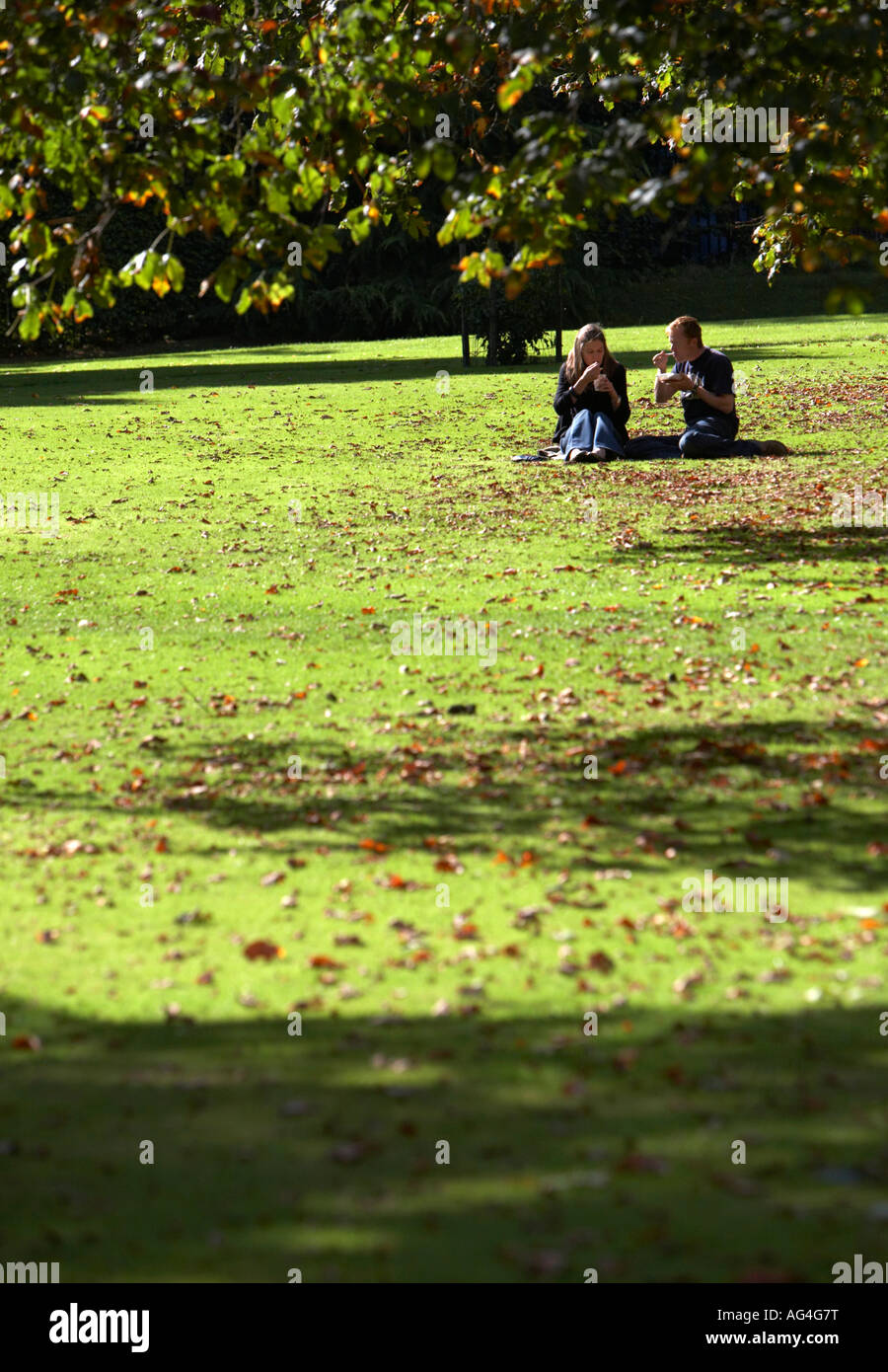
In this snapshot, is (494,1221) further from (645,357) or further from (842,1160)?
(645,357)

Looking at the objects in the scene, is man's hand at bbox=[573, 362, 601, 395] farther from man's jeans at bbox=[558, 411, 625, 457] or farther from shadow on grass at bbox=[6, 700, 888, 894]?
shadow on grass at bbox=[6, 700, 888, 894]

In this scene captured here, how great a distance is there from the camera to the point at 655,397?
55.5 ft

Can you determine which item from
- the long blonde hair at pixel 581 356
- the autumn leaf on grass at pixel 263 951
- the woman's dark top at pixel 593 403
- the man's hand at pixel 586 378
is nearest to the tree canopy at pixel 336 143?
the autumn leaf on grass at pixel 263 951

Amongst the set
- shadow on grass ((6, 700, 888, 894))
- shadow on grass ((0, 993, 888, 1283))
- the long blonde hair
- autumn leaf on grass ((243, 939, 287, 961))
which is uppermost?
the long blonde hair

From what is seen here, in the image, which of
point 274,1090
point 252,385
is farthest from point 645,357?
point 274,1090

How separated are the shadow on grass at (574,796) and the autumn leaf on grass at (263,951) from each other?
117cm

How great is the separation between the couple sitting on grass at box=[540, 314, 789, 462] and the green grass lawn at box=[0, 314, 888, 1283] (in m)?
3.01

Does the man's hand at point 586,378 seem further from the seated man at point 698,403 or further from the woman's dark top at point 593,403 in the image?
the seated man at point 698,403

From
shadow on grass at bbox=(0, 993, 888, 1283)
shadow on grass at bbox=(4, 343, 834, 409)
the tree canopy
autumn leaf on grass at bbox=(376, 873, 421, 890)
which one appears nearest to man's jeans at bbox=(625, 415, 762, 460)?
shadow on grass at bbox=(4, 343, 834, 409)

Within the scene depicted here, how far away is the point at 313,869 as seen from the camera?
649 cm

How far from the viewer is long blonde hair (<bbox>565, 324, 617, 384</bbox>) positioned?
1686 cm

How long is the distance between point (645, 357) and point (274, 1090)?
2529 centimetres

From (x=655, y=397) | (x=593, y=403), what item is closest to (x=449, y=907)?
(x=655, y=397)

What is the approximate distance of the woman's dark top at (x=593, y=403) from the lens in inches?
692
